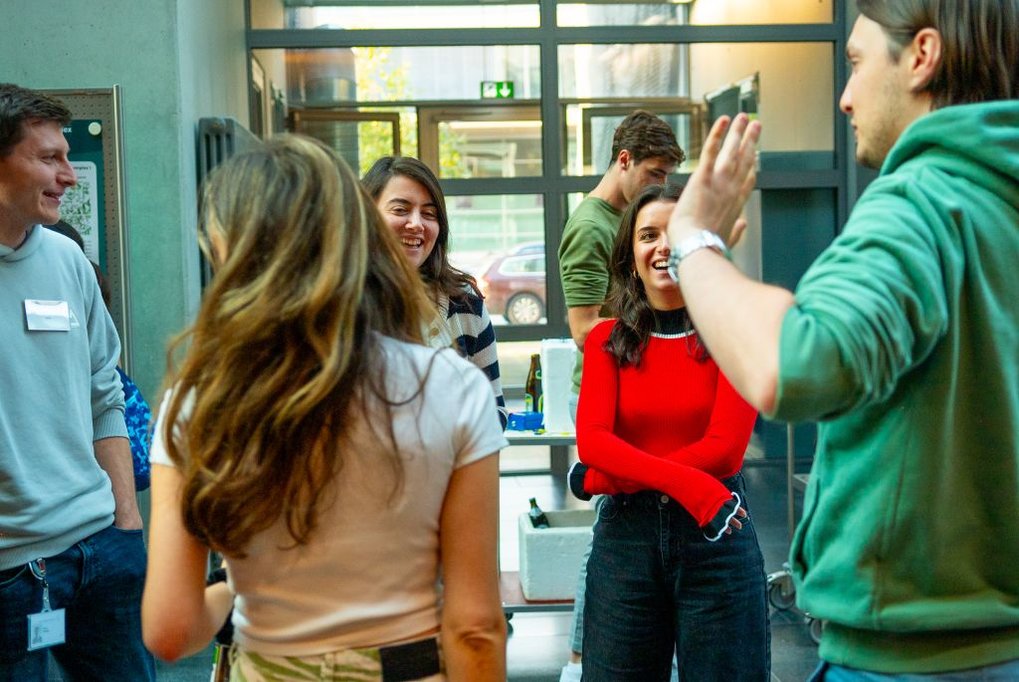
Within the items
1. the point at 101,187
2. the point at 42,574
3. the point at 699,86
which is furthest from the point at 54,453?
the point at 699,86

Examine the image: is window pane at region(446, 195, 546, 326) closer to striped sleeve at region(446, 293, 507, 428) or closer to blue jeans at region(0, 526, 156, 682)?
striped sleeve at region(446, 293, 507, 428)

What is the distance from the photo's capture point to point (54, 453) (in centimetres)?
242

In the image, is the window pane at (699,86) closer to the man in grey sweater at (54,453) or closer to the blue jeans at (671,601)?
the man in grey sweater at (54,453)

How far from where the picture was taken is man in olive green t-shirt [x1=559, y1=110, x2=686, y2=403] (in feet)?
12.0

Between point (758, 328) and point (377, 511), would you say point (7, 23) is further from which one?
point (758, 328)

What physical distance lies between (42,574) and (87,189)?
8.31 feet

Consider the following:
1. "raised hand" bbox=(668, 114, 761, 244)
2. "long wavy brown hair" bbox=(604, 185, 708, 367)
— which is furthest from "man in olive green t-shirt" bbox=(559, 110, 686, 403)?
"raised hand" bbox=(668, 114, 761, 244)

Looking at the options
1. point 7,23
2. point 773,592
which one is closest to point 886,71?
point 773,592

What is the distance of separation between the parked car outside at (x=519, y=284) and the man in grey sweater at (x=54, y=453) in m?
4.57

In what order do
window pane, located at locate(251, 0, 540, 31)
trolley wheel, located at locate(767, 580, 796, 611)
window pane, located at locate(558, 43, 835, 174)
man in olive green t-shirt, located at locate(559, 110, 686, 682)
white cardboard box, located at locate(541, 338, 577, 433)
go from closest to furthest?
man in olive green t-shirt, located at locate(559, 110, 686, 682) → white cardboard box, located at locate(541, 338, 577, 433) → trolley wheel, located at locate(767, 580, 796, 611) → window pane, located at locate(251, 0, 540, 31) → window pane, located at locate(558, 43, 835, 174)

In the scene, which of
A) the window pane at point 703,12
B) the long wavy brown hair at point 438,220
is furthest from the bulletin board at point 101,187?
the window pane at point 703,12

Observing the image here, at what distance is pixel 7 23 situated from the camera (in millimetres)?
4660

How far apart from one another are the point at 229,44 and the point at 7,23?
1587 millimetres

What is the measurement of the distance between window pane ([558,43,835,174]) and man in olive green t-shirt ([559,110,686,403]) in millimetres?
3185
